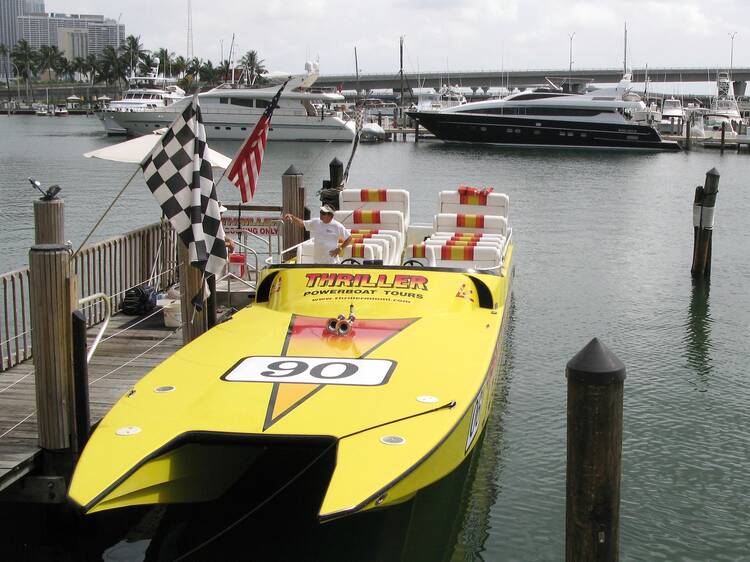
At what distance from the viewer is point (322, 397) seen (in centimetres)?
810

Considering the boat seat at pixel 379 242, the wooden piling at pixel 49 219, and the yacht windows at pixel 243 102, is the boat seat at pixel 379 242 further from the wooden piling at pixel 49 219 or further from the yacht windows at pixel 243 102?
the yacht windows at pixel 243 102

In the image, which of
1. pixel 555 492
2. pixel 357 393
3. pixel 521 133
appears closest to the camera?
pixel 357 393

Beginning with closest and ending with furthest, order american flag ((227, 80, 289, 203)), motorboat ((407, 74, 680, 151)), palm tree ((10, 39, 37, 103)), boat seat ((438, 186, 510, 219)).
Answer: american flag ((227, 80, 289, 203)), boat seat ((438, 186, 510, 219)), motorboat ((407, 74, 680, 151)), palm tree ((10, 39, 37, 103))

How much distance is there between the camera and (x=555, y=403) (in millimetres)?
12711

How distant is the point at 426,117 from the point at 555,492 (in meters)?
71.2

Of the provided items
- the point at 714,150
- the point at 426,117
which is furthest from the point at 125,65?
the point at 714,150

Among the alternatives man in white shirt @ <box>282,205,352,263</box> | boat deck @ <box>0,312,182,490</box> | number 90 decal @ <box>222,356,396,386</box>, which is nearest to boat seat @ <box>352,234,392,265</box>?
man in white shirt @ <box>282,205,352,263</box>

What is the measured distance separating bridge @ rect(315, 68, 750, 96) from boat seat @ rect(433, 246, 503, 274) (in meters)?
129

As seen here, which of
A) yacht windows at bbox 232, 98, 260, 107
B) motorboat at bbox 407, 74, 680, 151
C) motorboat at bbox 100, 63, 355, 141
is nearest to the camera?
motorboat at bbox 407, 74, 680, 151

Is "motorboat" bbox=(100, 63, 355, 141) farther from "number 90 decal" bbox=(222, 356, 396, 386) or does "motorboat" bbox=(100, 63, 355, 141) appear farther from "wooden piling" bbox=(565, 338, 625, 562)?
"wooden piling" bbox=(565, 338, 625, 562)

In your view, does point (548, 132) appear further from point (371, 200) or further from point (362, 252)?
point (362, 252)

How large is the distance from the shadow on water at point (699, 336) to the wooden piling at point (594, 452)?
7.77 m

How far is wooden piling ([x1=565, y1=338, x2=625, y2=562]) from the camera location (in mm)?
5988

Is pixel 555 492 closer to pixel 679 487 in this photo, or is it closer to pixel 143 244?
pixel 679 487
